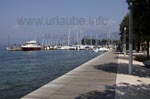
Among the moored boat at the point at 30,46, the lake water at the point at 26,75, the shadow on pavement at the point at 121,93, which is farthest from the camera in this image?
the moored boat at the point at 30,46

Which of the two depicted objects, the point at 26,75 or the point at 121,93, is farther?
the point at 26,75

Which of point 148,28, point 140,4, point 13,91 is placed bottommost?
point 13,91

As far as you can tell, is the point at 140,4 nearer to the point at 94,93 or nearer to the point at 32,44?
the point at 94,93

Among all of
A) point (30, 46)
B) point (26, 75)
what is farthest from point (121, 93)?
point (30, 46)

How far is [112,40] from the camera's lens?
545 feet

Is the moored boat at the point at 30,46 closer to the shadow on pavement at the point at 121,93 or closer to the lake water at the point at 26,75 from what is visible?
the lake water at the point at 26,75

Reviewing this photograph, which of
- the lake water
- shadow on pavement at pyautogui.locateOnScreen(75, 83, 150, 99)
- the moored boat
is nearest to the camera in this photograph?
shadow on pavement at pyautogui.locateOnScreen(75, 83, 150, 99)

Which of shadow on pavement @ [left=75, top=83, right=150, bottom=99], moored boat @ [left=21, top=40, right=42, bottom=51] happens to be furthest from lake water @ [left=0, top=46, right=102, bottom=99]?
moored boat @ [left=21, top=40, right=42, bottom=51]

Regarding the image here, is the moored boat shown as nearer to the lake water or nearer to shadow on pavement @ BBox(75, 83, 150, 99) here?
the lake water

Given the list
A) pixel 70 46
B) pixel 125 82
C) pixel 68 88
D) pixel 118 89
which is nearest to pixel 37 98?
pixel 68 88

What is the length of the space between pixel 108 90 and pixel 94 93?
3.90ft

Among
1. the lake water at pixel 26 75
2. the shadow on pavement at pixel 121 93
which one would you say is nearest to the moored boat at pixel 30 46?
the lake water at pixel 26 75

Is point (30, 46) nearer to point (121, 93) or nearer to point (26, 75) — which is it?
point (26, 75)

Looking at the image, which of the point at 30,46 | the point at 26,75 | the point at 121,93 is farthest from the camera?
the point at 30,46
